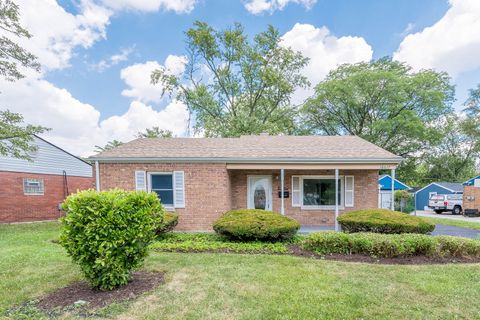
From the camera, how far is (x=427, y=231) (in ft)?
25.3

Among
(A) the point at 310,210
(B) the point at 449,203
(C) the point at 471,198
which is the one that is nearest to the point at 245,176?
(A) the point at 310,210

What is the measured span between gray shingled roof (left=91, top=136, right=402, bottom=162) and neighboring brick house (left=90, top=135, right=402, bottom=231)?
0.04m

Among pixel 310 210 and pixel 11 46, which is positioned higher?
pixel 11 46

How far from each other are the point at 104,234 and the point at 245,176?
726 centimetres

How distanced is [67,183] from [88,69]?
27.9ft

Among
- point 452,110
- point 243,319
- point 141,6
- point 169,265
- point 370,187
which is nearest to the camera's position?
point 243,319

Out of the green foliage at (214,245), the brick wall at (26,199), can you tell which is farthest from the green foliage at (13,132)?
the green foliage at (214,245)

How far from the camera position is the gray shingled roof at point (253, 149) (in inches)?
373

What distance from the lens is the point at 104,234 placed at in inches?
158

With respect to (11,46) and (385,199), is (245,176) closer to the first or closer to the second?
(11,46)

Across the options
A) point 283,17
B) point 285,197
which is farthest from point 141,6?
point 285,197

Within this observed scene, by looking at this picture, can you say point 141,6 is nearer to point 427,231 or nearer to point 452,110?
point 427,231

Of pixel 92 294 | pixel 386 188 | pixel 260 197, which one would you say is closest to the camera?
pixel 92 294

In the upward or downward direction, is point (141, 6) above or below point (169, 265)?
above
